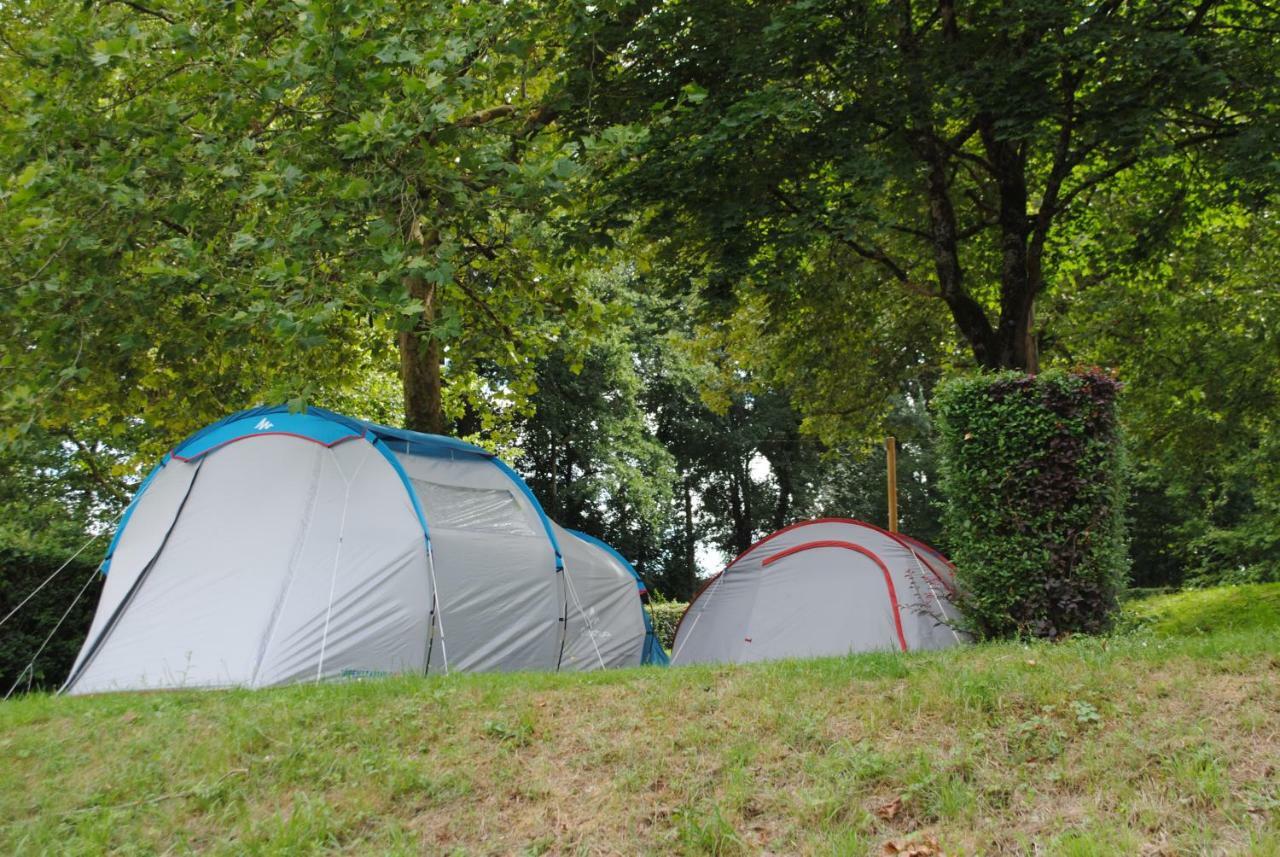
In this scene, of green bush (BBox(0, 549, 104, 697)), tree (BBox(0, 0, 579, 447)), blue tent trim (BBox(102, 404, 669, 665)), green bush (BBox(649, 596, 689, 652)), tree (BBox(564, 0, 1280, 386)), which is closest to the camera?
tree (BBox(0, 0, 579, 447))

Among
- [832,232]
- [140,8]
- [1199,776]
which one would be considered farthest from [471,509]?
[1199,776]

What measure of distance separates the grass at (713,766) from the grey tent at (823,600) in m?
3.57

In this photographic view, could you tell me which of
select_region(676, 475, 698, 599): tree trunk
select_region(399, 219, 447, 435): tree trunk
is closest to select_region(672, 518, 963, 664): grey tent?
select_region(399, 219, 447, 435): tree trunk

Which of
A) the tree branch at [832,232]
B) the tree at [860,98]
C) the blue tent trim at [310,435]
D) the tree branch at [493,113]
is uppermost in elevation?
the tree branch at [493,113]

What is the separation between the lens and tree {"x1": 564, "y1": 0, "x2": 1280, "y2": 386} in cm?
841

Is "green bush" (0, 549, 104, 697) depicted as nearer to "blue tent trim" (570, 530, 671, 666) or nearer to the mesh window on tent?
the mesh window on tent

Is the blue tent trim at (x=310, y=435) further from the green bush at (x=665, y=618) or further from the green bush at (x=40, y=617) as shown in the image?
the green bush at (x=665, y=618)

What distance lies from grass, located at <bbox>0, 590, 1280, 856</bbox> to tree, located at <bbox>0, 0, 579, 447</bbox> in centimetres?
270

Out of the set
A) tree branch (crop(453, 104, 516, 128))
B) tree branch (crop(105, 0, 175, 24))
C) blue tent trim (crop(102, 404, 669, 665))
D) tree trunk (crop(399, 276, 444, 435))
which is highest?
tree branch (crop(105, 0, 175, 24))

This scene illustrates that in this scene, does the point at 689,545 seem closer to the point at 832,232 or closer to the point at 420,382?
the point at 420,382

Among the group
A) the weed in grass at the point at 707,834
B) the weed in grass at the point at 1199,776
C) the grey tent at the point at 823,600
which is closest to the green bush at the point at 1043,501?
the grey tent at the point at 823,600

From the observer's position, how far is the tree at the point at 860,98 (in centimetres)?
841

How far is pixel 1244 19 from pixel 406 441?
9.52 meters

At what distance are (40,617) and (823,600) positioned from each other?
818cm
